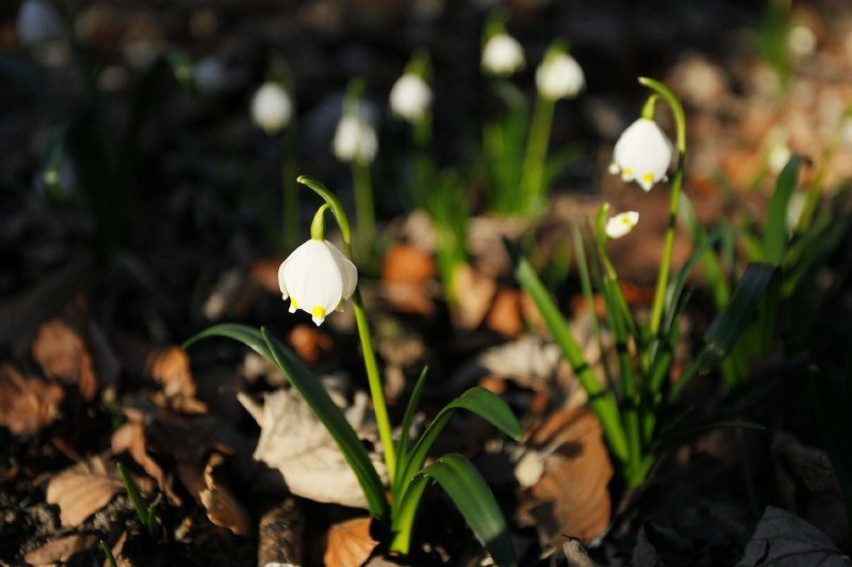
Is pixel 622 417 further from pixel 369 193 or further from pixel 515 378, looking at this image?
pixel 369 193

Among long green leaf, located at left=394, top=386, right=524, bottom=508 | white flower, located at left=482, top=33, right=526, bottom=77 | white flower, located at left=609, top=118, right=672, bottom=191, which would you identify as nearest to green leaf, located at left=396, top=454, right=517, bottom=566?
long green leaf, located at left=394, top=386, right=524, bottom=508

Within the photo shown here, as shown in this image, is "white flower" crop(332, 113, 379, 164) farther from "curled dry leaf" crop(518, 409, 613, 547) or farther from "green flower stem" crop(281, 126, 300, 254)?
"curled dry leaf" crop(518, 409, 613, 547)

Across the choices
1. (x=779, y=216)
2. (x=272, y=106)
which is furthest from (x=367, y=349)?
(x=272, y=106)

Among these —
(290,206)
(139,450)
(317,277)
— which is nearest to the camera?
(317,277)

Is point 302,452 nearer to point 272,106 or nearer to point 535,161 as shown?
point 272,106

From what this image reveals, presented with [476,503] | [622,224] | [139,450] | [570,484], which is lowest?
[570,484]

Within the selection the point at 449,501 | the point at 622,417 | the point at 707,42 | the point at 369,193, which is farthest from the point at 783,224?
the point at 707,42

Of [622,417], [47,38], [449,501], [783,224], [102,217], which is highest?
[47,38]
